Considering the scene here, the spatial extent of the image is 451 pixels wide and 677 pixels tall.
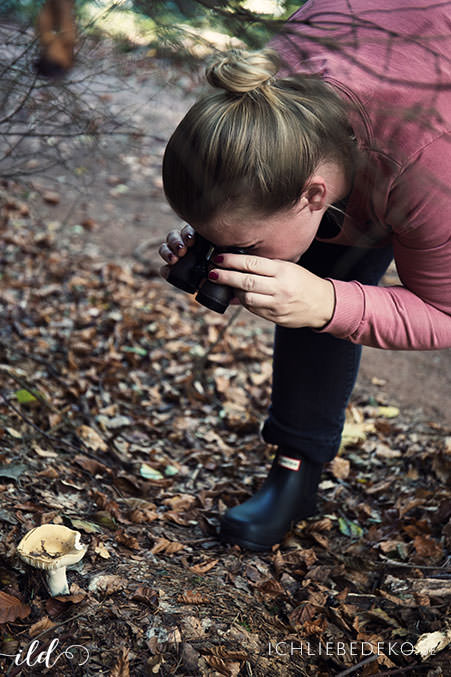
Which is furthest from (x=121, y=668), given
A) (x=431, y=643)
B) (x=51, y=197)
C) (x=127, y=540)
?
(x=51, y=197)

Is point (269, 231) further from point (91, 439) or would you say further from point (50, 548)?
point (91, 439)

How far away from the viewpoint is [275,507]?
217cm

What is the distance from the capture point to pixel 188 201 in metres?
1.47

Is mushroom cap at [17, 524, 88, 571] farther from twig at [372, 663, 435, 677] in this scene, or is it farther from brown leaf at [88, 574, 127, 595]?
twig at [372, 663, 435, 677]

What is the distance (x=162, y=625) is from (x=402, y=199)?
1284mm

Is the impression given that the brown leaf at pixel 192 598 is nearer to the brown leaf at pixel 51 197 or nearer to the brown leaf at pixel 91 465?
the brown leaf at pixel 91 465

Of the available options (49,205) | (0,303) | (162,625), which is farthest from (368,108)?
(49,205)

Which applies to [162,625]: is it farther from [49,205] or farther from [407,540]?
[49,205]

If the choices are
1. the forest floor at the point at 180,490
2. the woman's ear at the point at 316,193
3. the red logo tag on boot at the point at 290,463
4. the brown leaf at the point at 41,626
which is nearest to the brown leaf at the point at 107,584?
the forest floor at the point at 180,490

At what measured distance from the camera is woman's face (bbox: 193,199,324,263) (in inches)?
58.5

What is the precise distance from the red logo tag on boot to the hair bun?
4.39ft

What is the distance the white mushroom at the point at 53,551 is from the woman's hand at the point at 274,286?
76 centimetres

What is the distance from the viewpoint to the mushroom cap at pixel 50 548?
140 centimetres

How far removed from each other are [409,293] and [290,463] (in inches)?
34.1
